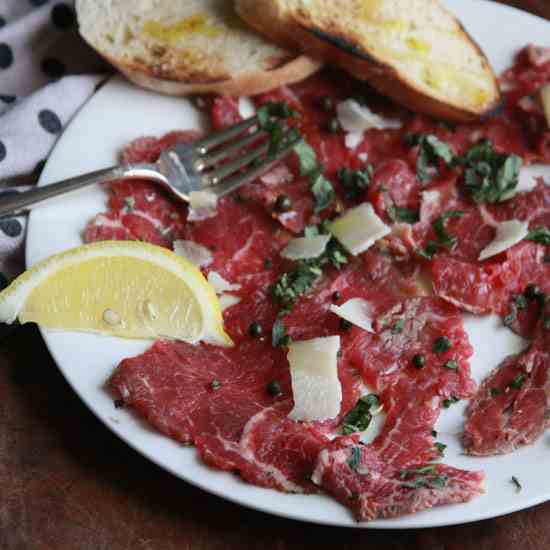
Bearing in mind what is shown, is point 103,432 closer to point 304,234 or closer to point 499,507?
point 304,234

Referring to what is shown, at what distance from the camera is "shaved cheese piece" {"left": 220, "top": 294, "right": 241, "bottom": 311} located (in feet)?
11.4

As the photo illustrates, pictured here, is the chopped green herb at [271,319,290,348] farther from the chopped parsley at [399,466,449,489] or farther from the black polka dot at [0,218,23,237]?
the black polka dot at [0,218,23,237]

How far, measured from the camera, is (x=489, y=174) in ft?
12.7

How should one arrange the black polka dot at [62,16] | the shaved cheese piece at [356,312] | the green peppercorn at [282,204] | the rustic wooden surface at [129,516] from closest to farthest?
the rustic wooden surface at [129,516]
the shaved cheese piece at [356,312]
the green peppercorn at [282,204]
the black polka dot at [62,16]

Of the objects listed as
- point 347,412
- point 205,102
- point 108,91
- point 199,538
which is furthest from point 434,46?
point 199,538

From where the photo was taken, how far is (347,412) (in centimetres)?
313

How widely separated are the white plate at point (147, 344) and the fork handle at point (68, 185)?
3.3 inches

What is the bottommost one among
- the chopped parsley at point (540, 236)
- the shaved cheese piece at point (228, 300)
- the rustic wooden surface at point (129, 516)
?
the rustic wooden surface at point (129, 516)

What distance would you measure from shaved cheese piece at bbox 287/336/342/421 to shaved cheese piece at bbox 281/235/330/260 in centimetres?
47

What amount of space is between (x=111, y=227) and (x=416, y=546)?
5.92 ft

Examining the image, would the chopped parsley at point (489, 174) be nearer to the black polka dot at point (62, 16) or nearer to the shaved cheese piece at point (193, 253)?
the shaved cheese piece at point (193, 253)

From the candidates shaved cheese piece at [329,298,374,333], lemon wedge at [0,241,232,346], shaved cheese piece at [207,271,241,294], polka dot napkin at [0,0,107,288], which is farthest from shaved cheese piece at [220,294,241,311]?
polka dot napkin at [0,0,107,288]

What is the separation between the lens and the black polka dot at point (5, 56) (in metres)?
4.14

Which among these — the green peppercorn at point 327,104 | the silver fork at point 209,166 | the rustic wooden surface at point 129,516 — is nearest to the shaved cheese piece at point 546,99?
the green peppercorn at point 327,104
